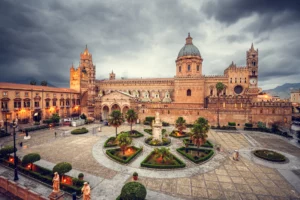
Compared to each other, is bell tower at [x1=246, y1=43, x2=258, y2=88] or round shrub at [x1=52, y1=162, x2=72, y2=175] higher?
bell tower at [x1=246, y1=43, x2=258, y2=88]

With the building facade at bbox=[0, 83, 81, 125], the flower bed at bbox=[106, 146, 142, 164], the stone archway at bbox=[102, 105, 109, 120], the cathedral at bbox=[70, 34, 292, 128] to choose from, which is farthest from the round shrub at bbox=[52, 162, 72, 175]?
the stone archway at bbox=[102, 105, 109, 120]

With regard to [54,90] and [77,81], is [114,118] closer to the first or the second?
[54,90]

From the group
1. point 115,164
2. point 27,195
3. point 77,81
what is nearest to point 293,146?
point 115,164

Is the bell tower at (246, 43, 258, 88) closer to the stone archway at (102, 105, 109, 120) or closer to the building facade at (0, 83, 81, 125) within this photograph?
the stone archway at (102, 105, 109, 120)

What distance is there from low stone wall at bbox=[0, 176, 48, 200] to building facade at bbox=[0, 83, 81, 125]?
25171 mm

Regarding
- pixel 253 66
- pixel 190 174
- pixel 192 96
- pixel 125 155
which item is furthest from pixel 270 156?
pixel 253 66

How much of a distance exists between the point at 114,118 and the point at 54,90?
3868 cm

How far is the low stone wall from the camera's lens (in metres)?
12.3

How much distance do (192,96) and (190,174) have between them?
127 ft

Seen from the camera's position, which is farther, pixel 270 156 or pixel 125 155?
pixel 125 155

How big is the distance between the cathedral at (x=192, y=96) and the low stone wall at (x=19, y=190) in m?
37.8

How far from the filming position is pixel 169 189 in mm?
14656

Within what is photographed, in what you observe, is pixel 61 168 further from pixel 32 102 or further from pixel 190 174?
pixel 32 102

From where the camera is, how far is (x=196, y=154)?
947 inches
